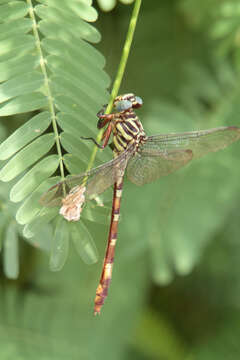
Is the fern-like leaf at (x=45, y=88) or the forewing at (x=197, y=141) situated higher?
the fern-like leaf at (x=45, y=88)

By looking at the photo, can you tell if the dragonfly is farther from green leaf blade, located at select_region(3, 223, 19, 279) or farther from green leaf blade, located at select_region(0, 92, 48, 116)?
green leaf blade, located at select_region(3, 223, 19, 279)

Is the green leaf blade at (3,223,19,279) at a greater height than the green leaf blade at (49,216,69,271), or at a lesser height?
lesser

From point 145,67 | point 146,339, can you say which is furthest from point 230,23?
point 146,339

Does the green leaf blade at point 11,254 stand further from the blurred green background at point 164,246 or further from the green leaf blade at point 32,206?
the blurred green background at point 164,246

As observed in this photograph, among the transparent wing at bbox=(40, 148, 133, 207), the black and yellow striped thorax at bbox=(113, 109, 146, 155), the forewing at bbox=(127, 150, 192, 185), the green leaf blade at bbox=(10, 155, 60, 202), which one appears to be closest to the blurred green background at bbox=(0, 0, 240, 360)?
the forewing at bbox=(127, 150, 192, 185)

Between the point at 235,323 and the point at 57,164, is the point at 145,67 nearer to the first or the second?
the point at 235,323

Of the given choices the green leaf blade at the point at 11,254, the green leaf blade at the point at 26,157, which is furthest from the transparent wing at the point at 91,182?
the green leaf blade at the point at 11,254
